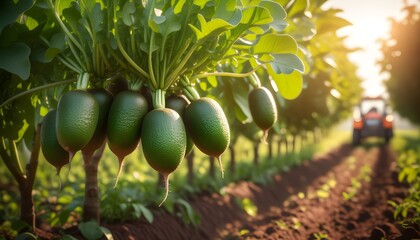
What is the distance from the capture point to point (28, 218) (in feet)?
8.81

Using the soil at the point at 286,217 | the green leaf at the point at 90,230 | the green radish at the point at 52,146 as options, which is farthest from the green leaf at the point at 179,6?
the soil at the point at 286,217

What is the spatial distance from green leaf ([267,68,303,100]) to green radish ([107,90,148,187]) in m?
0.87

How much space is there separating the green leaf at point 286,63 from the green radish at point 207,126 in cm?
41

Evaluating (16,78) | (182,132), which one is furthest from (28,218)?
(182,132)

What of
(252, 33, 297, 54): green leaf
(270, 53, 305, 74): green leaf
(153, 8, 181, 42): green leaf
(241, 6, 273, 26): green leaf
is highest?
(241, 6, 273, 26): green leaf

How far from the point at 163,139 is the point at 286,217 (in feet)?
9.93

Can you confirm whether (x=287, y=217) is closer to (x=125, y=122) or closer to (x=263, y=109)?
(x=263, y=109)

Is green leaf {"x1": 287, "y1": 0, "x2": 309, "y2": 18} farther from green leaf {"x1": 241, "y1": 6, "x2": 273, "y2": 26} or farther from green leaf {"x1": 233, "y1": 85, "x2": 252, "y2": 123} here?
green leaf {"x1": 241, "y1": 6, "x2": 273, "y2": 26}

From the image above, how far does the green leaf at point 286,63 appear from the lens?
1.84 m

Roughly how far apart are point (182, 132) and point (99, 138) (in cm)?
36

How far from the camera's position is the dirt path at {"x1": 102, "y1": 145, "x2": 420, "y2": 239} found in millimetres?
3250

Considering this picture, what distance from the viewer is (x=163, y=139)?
58.3 inches

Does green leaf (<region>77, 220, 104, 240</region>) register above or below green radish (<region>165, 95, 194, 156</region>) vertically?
below

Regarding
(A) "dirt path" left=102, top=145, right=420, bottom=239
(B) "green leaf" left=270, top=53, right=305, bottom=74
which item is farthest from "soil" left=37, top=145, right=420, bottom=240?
(B) "green leaf" left=270, top=53, right=305, bottom=74
